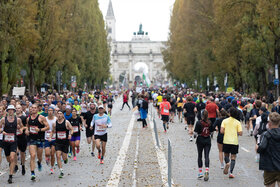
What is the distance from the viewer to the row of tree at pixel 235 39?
31.3 metres

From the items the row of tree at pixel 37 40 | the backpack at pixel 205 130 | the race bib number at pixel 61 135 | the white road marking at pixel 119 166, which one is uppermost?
the row of tree at pixel 37 40

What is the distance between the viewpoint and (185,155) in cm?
1545

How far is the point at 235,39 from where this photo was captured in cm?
3781

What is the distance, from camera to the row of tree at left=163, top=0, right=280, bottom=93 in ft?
103

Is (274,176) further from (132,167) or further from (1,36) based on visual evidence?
(1,36)

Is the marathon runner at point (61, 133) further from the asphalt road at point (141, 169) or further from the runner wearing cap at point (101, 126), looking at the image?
the runner wearing cap at point (101, 126)

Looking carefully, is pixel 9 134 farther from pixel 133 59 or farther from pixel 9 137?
pixel 133 59

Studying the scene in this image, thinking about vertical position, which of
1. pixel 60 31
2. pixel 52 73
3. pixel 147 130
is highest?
pixel 60 31

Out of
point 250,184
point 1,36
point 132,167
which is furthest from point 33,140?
point 1,36

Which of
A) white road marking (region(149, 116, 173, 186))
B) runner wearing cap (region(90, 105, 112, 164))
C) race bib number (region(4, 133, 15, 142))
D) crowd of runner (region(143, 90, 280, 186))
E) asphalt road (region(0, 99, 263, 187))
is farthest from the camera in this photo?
runner wearing cap (region(90, 105, 112, 164))

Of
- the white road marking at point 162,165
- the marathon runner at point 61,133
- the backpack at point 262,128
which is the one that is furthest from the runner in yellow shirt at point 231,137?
the marathon runner at point 61,133

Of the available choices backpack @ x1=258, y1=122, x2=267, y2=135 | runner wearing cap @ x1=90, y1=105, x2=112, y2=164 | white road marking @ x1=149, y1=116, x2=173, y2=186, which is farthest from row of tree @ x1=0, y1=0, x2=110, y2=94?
backpack @ x1=258, y1=122, x2=267, y2=135

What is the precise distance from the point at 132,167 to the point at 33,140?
261cm

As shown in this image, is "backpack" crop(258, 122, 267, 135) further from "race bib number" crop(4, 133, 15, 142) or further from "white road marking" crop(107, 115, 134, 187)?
"race bib number" crop(4, 133, 15, 142)
